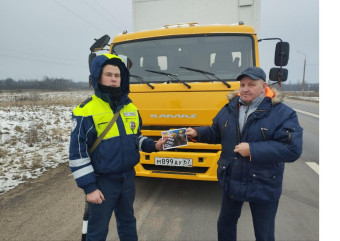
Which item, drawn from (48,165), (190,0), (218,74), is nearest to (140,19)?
(190,0)

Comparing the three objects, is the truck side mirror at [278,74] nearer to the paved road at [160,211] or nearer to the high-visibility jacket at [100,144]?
the paved road at [160,211]

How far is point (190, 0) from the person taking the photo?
4.82 metres

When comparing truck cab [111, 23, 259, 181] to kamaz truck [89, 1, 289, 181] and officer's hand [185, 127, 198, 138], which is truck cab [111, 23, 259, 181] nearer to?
kamaz truck [89, 1, 289, 181]

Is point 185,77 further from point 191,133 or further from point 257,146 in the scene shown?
point 257,146

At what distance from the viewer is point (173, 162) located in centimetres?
311

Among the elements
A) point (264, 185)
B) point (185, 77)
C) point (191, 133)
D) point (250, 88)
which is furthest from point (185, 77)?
point (264, 185)

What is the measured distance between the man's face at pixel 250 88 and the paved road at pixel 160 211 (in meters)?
1.60

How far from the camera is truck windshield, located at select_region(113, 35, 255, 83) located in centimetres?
338

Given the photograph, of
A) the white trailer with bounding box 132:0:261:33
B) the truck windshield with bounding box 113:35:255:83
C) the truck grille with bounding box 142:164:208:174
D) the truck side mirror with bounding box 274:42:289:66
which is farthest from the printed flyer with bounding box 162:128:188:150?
the white trailer with bounding box 132:0:261:33

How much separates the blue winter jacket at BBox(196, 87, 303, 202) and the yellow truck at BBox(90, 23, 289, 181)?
1.01 m

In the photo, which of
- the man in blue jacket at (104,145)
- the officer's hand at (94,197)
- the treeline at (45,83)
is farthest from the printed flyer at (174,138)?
the treeline at (45,83)

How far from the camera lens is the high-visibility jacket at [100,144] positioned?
1743mm

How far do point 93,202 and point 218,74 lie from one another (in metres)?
2.35

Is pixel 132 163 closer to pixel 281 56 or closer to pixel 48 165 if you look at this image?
pixel 281 56
